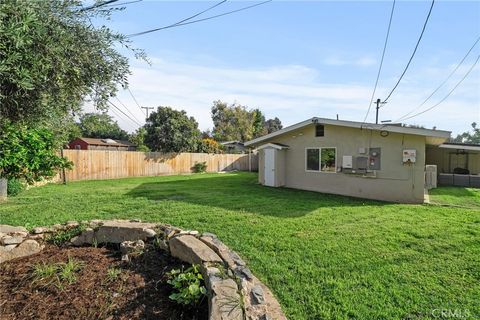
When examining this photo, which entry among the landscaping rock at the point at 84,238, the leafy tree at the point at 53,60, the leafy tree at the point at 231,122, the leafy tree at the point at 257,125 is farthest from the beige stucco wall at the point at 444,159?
the leafy tree at the point at 257,125

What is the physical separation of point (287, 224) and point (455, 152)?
49.5ft

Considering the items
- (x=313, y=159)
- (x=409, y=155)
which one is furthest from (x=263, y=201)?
(x=409, y=155)

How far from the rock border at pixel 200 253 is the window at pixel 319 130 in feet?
29.2

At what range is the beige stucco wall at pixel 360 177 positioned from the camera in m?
9.52

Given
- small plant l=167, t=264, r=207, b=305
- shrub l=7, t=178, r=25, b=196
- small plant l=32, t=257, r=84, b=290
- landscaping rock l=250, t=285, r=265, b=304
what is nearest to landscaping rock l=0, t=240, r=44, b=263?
small plant l=32, t=257, r=84, b=290

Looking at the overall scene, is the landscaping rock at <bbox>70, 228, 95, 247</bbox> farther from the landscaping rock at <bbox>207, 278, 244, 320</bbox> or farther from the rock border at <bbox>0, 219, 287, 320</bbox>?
the landscaping rock at <bbox>207, 278, 244, 320</bbox>

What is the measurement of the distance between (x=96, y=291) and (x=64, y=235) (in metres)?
1.69

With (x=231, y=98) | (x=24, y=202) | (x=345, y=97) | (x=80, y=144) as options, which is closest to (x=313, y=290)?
(x=24, y=202)

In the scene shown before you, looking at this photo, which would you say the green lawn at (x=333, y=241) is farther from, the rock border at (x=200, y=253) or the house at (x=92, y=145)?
the house at (x=92, y=145)

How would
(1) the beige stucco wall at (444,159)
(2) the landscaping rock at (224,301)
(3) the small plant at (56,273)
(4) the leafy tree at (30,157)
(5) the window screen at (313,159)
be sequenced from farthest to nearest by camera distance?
(1) the beige stucco wall at (444,159), (5) the window screen at (313,159), (4) the leafy tree at (30,157), (3) the small plant at (56,273), (2) the landscaping rock at (224,301)

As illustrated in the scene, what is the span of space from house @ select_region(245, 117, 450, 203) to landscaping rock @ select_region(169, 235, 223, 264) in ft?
28.3

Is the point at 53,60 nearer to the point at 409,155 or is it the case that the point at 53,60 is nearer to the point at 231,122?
the point at 409,155

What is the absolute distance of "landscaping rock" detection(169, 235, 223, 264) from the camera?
303 centimetres

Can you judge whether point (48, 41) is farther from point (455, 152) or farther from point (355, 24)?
point (455, 152)
